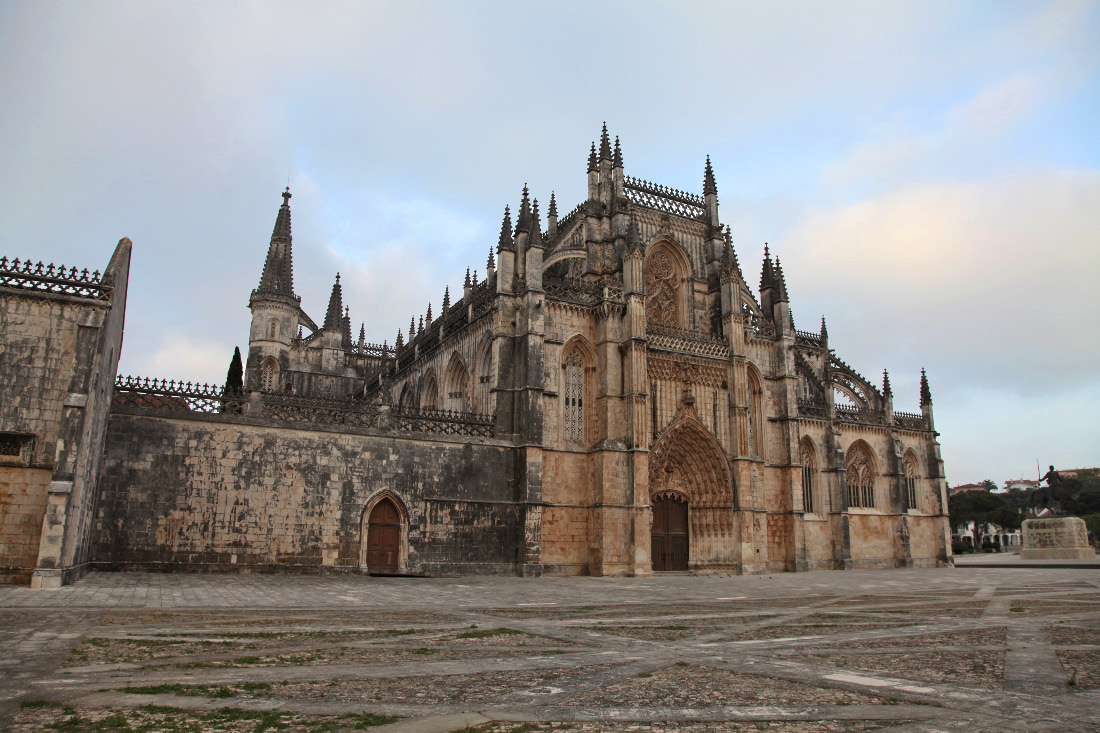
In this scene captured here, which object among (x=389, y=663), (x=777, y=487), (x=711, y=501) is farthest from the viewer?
(x=777, y=487)

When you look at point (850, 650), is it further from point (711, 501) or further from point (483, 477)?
point (711, 501)

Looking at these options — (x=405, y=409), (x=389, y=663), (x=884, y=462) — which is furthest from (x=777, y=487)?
(x=389, y=663)

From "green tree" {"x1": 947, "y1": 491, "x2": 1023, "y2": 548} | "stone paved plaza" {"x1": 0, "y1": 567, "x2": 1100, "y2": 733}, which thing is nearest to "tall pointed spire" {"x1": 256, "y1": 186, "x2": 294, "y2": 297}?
"stone paved plaza" {"x1": 0, "y1": 567, "x2": 1100, "y2": 733}

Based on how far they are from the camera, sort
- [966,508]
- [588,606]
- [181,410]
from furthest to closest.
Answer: [966,508]
[181,410]
[588,606]

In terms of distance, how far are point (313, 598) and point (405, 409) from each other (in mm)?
12540

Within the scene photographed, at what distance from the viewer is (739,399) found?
33.3 m

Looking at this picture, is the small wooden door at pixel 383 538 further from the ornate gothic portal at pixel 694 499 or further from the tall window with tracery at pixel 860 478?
the tall window with tracery at pixel 860 478

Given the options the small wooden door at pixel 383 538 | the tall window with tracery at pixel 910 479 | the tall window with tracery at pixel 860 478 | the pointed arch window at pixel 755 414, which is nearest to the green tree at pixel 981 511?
the tall window with tracery at pixel 910 479

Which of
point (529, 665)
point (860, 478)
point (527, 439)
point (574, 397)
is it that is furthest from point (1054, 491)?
point (529, 665)

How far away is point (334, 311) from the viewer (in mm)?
47656

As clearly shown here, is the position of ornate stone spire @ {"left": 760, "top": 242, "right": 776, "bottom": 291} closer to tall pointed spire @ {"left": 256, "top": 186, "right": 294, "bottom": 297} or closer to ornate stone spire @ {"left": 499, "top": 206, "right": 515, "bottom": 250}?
ornate stone spire @ {"left": 499, "top": 206, "right": 515, "bottom": 250}

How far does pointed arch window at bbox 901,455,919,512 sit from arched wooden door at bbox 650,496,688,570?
17492 millimetres

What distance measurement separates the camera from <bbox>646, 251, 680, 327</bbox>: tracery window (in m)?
35.0

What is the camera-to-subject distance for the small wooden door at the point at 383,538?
25.2 meters
